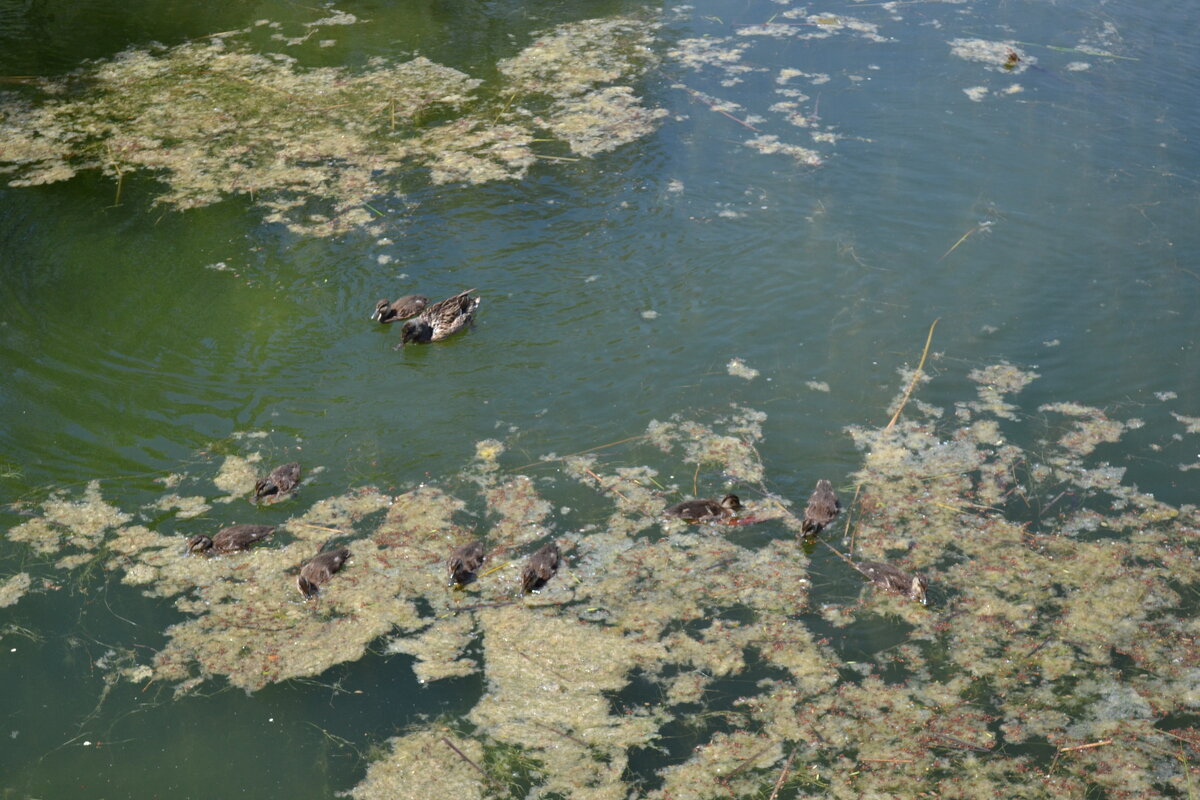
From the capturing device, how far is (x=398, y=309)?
6746mm

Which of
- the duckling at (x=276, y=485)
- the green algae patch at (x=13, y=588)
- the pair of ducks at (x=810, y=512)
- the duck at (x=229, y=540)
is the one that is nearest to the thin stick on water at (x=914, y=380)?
the pair of ducks at (x=810, y=512)

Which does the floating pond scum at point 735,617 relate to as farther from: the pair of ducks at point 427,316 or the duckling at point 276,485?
the pair of ducks at point 427,316

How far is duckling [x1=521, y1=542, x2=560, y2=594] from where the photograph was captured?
4.89 meters

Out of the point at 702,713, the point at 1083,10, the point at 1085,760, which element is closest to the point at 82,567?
the point at 702,713

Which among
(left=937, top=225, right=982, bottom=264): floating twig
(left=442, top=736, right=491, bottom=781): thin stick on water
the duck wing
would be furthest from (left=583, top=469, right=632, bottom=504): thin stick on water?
(left=937, top=225, right=982, bottom=264): floating twig

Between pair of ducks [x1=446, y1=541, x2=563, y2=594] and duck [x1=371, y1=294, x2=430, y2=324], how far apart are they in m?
2.18

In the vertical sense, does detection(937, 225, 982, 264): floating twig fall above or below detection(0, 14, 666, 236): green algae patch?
below

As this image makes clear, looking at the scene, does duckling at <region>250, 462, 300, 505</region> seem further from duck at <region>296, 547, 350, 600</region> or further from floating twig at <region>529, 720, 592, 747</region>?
floating twig at <region>529, 720, 592, 747</region>

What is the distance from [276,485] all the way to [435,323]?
1.55 metres

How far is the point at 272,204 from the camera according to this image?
25.9ft

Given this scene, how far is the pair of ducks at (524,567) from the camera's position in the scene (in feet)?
16.1

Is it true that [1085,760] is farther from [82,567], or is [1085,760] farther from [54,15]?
[54,15]

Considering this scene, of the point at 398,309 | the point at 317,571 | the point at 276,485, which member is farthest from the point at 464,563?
the point at 398,309

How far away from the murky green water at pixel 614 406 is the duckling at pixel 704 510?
0.47 ft
